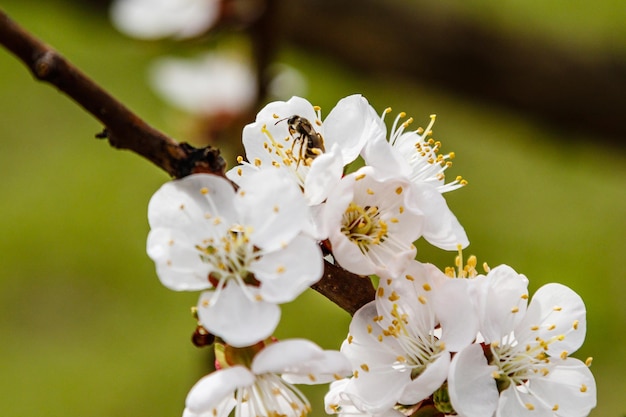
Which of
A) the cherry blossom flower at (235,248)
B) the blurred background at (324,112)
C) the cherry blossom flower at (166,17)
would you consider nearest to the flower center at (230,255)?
the cherry blossom flower at (235,248)

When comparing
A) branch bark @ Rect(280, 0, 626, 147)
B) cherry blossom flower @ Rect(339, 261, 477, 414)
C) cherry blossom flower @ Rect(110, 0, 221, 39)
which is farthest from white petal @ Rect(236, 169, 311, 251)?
branch bark @ Rect(280, 0, 626, 147)

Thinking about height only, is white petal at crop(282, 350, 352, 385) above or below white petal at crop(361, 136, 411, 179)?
below

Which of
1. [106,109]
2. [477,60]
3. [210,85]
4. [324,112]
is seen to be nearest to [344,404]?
[106,109]

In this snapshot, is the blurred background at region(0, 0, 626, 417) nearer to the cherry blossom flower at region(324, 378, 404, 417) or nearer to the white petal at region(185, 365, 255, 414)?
the cherry blossom flower at region(324, 378, 404, 417)

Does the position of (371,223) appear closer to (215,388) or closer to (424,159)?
(424,159)

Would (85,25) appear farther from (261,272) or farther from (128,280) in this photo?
(261,272)

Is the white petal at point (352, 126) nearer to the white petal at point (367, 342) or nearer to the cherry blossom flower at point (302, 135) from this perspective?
the cherry blossom flower at point (302, 135)

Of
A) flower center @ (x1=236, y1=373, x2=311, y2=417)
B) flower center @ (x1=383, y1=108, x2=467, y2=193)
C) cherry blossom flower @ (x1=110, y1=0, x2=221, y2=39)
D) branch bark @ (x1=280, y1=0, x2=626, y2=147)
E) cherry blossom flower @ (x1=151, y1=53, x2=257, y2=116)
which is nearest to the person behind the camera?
flower center @ (x1=236, y1=373, x2=311, y2=417)

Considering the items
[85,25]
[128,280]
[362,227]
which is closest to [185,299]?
[128,280]
